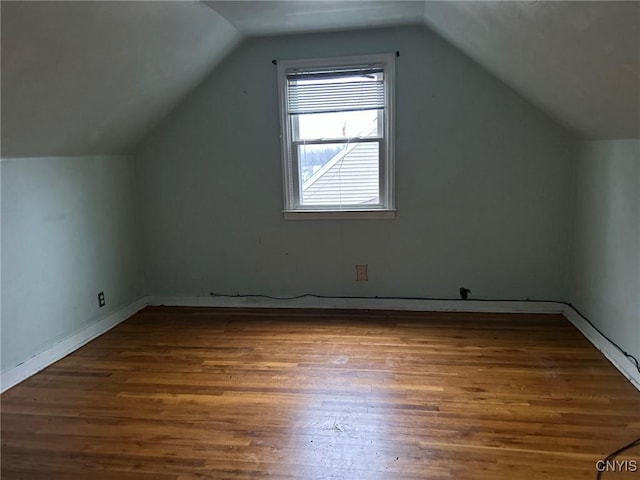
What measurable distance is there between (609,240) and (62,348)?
3.55 m

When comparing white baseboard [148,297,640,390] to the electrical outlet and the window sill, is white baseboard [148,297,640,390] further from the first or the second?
the window sill

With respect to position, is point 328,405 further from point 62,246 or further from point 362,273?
point 62,246

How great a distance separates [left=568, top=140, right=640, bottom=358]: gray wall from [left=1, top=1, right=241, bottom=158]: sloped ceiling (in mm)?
2612

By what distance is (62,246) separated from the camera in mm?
3217

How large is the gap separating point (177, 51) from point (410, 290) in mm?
2442

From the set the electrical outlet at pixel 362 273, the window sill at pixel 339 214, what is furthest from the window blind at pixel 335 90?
the electrical outlet at pixel 362 273

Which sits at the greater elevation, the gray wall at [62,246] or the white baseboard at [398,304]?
the gray wall at [62,246]

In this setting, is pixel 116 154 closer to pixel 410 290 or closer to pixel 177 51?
pixel 177 51

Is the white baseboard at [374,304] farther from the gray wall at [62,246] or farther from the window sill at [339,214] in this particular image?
the window sill at [339,214]

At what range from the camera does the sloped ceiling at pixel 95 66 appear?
2096 mm

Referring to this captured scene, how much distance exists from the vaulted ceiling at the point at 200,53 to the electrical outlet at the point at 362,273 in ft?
5.72

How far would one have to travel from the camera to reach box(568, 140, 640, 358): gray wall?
8.71 ft

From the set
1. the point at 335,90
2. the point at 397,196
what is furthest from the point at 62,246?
the point at 397,196

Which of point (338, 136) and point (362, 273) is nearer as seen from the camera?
A: point (338, 136)
